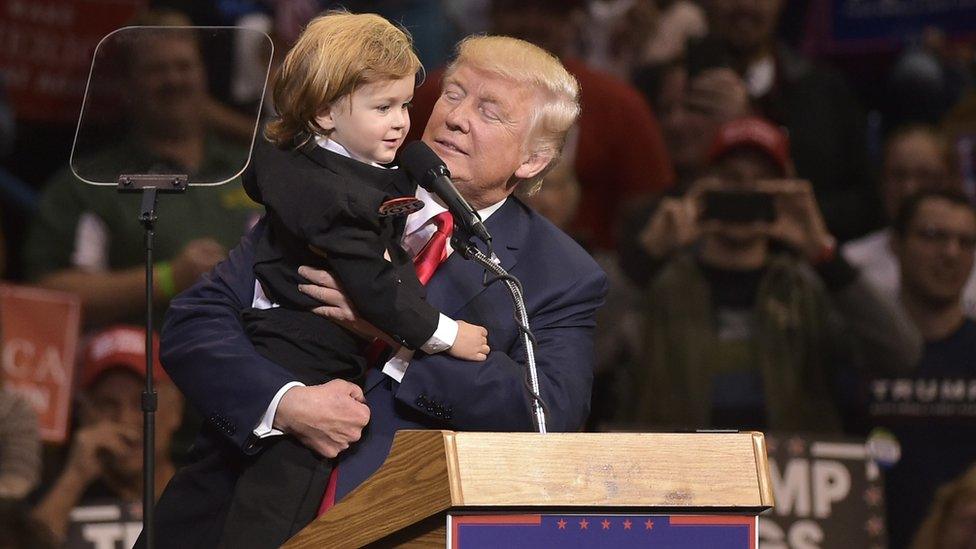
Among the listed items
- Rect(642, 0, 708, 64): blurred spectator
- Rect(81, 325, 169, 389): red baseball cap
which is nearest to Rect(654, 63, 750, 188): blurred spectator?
Rect(642, 0, 708, 64): blurred spectator

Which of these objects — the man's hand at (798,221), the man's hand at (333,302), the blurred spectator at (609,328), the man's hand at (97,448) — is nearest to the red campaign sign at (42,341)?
the man's hand at (97,448)

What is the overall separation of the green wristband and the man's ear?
212 centimetres

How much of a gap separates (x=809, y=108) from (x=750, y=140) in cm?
71

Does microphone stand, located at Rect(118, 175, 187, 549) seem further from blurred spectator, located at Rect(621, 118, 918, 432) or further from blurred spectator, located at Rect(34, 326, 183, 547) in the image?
blurred spectator, located at Rect(621, 118, 918, 432)

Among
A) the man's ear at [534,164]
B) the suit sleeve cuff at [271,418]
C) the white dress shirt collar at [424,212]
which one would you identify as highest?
the man's ear at [534,164]

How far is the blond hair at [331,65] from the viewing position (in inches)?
109

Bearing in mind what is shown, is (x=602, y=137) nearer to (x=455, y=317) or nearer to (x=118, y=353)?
(x=118, y=353)

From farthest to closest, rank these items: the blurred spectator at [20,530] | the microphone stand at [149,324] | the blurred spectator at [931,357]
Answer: the blurred spectator at [931,357]
the blurred spectator at [20,530]
the microphone stand at [149,324]

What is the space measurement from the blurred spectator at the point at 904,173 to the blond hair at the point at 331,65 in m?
3.36

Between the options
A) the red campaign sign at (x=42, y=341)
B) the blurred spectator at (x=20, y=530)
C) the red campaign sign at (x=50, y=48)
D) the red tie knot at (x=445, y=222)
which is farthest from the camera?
the red campaign sign at (x=50, y=48)

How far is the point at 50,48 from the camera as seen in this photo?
234 inches

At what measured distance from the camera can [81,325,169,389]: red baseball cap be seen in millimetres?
5129

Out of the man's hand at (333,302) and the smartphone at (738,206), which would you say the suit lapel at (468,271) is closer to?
the man's hand at (333,302)

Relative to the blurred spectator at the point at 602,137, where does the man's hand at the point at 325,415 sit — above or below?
below
